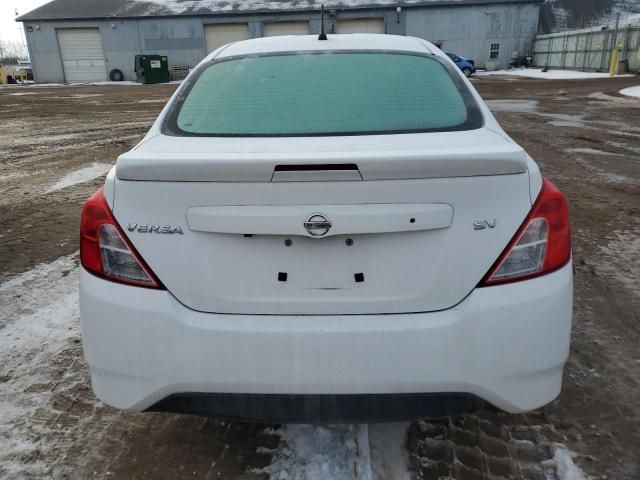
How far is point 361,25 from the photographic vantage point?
1463 inches

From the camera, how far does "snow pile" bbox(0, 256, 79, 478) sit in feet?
7.30

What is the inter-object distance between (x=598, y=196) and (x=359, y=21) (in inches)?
1382

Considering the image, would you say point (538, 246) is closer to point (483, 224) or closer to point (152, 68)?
point (483, 224)

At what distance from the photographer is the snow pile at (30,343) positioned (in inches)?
87.7

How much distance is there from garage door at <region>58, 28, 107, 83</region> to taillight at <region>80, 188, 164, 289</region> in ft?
137

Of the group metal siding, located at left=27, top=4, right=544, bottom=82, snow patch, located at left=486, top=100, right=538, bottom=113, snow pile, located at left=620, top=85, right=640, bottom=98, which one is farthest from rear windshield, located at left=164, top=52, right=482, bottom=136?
metal siding, located at left=27, top=4, right=544, bottom=82

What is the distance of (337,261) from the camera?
1674 mm

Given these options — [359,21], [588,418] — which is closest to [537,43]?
[359,21]

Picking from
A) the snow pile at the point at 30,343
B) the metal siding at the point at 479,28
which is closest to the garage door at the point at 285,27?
the metal siding at the point at 479,28

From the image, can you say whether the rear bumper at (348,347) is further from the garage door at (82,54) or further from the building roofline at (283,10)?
the garage door at (82,54)

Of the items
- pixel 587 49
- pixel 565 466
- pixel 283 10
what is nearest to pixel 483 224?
pixel 565 466

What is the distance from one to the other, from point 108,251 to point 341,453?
121cm

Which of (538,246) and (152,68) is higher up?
(538,246)

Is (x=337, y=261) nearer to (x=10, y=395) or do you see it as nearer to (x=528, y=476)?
(x=528, y=476)
